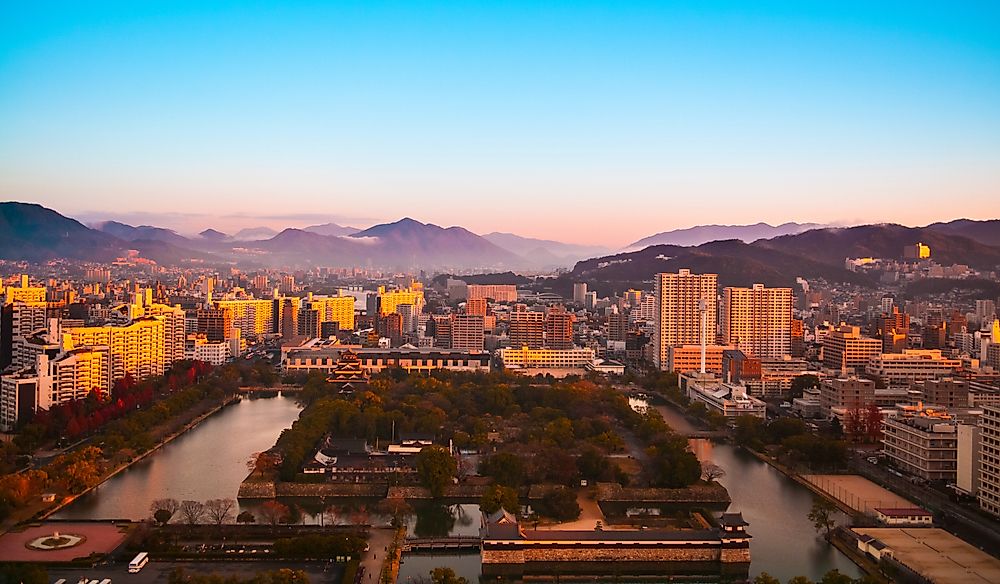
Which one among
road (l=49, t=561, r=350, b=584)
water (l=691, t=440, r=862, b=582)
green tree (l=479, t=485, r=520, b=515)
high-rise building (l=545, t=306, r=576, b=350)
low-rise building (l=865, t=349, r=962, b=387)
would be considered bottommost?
water (l=691, t=440, r=862, b=582)

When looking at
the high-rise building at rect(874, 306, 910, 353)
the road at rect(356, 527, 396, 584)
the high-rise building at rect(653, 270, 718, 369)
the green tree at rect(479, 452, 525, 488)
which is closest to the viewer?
the road at rect(356, 527, 396, 584)

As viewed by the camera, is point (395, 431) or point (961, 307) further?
point (961, 307)

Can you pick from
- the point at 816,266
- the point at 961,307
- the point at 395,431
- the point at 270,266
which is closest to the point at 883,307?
the point at 961,307

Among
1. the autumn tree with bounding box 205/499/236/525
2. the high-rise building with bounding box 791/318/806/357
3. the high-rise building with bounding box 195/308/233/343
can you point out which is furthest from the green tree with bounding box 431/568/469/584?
the high-rise building with bounding box 195/308/233/343

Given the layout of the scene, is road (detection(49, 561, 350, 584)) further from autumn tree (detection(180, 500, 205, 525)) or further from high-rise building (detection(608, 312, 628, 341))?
high-rise building (detection(608, 312, 628, 341))

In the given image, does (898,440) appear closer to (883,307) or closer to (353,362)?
(353,362)

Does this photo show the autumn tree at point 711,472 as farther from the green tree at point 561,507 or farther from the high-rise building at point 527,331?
the high-rise building at point 527,331

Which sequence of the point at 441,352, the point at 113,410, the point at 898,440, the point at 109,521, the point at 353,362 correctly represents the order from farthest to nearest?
the point at 441,352 < the point at 353,362 < the point at 113,410 < the point at 898,440 < the point at 109,521
